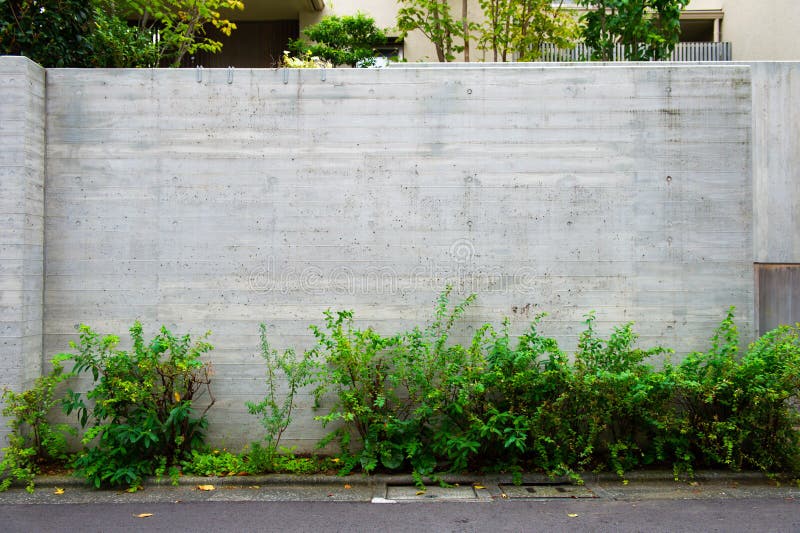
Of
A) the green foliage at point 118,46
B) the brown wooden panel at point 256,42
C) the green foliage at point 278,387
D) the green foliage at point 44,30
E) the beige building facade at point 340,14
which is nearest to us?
the green foliage at point 278,387

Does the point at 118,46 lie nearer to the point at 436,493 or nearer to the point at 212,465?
the point at 212,465

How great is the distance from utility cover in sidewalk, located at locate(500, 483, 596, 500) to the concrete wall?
1.45 m

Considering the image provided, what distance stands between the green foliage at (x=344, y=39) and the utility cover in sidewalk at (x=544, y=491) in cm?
729

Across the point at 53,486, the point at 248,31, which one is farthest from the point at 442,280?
the point at 248,31

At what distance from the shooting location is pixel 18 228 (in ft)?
18.9

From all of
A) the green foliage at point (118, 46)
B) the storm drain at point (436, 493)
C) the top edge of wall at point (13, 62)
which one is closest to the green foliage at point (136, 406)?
the storm drain at point (436, 493)

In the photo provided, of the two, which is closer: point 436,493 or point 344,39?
point 436,493

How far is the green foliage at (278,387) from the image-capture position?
5870mm

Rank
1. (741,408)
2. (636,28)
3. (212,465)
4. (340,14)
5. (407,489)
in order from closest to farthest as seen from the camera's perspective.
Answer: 1. (407,489)
2. (741,408)
3. (212,465)
4. (636,28)
5. (340,14)

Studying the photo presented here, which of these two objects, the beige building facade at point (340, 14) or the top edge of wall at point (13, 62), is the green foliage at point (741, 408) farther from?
the beige building facade at point (340, 14)

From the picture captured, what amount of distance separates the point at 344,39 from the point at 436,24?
1.62 metres

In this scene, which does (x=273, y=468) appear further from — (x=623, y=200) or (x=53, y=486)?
(x=623, y=200)

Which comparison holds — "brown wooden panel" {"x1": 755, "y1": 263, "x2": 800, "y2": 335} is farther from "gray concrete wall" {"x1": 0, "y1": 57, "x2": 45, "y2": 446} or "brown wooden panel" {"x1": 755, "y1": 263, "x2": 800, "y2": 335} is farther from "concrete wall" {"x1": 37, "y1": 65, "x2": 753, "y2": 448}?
"gray concrete wall" {"x1": 0, "y1": 57, "x2": 45, "y2": 446}

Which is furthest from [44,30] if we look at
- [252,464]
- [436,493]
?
[436,493]
